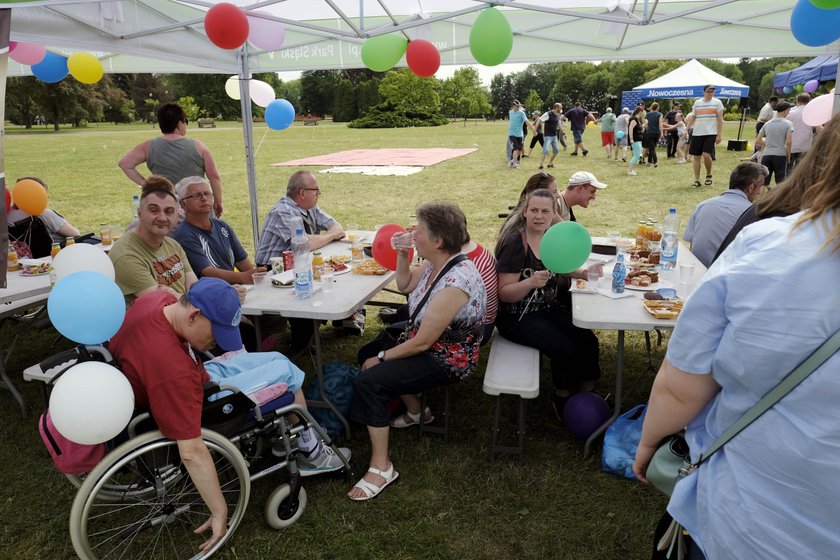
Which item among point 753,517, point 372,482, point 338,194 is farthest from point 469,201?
point 753,517

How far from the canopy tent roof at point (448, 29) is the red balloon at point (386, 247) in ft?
6.83

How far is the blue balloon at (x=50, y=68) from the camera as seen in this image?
6.02 metres

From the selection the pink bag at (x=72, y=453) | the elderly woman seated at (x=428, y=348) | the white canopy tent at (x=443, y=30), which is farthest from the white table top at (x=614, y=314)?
the white canopy tent at (x=443, y=30)

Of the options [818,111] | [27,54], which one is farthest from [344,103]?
[818,111]

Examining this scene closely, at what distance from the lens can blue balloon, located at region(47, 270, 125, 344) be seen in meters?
2.05

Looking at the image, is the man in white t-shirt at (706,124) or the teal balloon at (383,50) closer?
the teal balloon at (383,50)

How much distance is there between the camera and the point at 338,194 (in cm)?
1121

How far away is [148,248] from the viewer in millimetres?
3266

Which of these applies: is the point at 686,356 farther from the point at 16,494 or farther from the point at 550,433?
the point at 16,494

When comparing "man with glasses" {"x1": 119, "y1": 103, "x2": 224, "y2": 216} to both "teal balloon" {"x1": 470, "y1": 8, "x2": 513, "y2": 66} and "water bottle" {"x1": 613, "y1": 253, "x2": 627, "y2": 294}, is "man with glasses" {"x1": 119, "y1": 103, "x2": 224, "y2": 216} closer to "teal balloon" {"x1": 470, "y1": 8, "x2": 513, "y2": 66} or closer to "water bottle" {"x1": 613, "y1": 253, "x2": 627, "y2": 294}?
"teal balloon" {"x1": 470, "y1": 8, "x2": 513, "y2": 66}

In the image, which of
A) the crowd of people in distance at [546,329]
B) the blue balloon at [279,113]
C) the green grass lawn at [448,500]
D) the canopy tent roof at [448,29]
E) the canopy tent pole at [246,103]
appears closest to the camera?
the crowd of people in distance at [546,329]

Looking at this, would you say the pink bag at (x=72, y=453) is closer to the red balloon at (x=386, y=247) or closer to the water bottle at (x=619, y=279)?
the red balloon at (x=386, y=247)

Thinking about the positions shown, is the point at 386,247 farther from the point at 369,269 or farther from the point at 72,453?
the point at 72,453

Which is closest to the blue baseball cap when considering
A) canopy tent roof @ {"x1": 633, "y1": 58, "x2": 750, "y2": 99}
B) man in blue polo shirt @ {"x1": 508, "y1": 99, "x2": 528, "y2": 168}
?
man in blue polo shirt @ {"x1": 508, "y1": 99, "x2": 528, "y2": 168}
